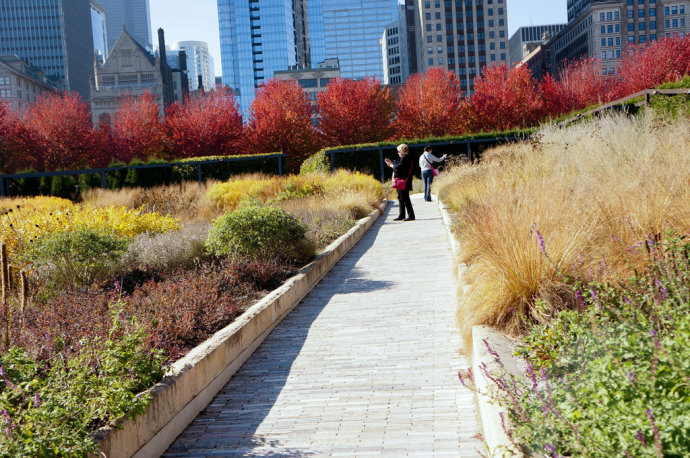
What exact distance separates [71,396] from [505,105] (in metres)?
48.7

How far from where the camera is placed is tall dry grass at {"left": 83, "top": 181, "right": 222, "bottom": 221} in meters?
17.5

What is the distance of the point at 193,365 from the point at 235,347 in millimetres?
918

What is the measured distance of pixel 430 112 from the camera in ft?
166

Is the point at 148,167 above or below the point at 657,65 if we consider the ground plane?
below

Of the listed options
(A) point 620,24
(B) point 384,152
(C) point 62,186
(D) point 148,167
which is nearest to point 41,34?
(A) point 620,24

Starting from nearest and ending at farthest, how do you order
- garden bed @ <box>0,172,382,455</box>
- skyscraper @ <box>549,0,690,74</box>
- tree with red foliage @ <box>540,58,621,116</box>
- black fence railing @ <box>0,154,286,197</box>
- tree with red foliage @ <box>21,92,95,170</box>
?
garden bed @ <box>0,172,382,455</box> < black fence railing @ <box>0,154,286,197</box> < tree with red foliage @ <box>540,58,621,116</box> < tree with red foliage @ <box>21,92,95,170</box> < skyscraper @ <box>549,0,690,74</box>

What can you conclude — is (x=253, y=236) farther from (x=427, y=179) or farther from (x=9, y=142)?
(x=9, y=142)

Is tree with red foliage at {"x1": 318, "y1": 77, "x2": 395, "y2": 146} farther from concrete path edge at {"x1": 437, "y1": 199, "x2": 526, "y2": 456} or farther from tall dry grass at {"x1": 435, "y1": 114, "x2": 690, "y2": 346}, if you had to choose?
concrete path edge at {"x1": 437, "y1": 199, "x2": 526, "y2": 456}

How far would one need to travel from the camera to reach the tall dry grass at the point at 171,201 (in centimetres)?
1755

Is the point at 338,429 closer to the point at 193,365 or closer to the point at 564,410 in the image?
the point at 193,365

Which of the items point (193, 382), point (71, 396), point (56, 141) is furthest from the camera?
point (56, 141)

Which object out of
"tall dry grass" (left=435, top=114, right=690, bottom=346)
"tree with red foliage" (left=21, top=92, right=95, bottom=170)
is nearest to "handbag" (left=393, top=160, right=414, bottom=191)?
"tall dry grass" (left=435, top=114, right=690, bottom=346)

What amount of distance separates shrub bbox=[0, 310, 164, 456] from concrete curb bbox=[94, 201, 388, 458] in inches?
4.4

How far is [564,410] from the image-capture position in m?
2.70
